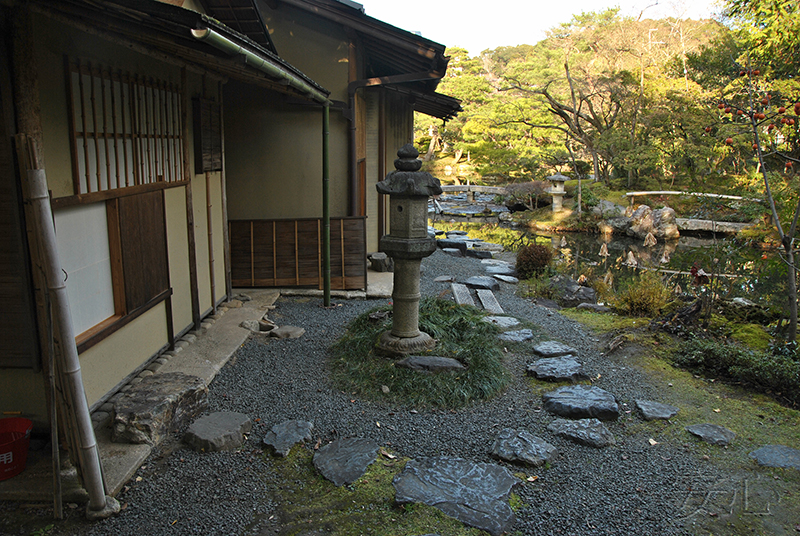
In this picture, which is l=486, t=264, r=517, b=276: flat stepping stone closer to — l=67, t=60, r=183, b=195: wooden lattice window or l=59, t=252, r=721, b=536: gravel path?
l=59, t=252, r=721, b=536: gravel path

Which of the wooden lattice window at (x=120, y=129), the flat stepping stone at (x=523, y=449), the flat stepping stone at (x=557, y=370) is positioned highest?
the wooden lattice window at (x=120, y=129)

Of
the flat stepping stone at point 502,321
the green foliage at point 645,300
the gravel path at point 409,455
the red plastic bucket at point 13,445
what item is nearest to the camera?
the gravel path at point 409,455

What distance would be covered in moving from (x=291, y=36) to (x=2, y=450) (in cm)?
703

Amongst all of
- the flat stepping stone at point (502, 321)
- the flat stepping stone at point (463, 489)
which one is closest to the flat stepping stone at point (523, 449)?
the flat stepping stone at point (463, 489)

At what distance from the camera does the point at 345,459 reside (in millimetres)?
4129

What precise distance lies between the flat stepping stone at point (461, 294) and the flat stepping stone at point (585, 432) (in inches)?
154

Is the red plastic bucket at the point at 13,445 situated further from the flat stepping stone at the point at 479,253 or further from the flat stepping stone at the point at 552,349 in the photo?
the flat stepping stone at the point at 479,253

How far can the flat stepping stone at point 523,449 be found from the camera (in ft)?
13.7

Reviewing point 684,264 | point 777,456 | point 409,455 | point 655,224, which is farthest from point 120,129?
point 655,224

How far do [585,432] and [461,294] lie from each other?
189 inches

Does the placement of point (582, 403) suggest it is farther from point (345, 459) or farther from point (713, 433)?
point (345, 459)

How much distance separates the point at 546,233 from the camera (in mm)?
21156

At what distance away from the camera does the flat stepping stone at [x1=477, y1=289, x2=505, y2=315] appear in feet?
27.6

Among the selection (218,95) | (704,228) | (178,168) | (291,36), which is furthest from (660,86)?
(178,168)
